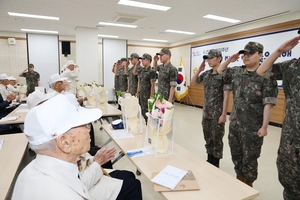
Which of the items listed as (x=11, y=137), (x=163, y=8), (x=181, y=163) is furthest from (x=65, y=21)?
(x=181, y=163)

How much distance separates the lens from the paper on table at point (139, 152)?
168 cm

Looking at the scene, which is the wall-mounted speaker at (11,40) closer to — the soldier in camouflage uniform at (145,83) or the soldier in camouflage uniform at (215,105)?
the soldier in camouflage uniform at (145,83)

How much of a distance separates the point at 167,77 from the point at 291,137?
8.90 ft

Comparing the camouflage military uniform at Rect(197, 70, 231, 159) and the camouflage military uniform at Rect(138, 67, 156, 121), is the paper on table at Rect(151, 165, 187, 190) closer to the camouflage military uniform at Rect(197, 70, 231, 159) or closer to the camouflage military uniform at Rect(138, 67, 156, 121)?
the camouflage military uniform at Rect(197, 70, 231, 159)

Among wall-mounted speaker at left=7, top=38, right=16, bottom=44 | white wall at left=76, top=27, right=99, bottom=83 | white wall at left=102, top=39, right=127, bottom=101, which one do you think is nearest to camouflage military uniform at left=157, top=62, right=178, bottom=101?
white wall at left=76, top=27, right=99, bottom=83

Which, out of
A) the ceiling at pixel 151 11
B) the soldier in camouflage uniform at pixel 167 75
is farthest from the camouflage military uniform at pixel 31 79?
the soldier in camouflage uniform at pixel 167 75

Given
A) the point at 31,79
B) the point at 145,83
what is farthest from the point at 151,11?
the point at 31,79

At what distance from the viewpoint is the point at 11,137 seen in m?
2.21

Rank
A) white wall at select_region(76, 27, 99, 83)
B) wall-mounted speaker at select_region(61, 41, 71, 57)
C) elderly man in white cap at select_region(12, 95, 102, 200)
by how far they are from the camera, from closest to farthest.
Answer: elderly man in white cap at select_region(12, 95, 102, 200)
white wall at select_region(76, 27, 99, 83)
wall-mounted speaker at select_region(61, 41, 71, 57)

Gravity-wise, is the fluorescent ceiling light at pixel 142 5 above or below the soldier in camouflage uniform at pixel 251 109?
above

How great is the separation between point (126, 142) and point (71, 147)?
3.55ft

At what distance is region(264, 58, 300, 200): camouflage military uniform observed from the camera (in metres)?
1.55

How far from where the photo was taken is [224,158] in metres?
3.40

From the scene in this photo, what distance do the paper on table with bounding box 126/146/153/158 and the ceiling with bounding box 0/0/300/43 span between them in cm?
369
